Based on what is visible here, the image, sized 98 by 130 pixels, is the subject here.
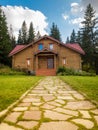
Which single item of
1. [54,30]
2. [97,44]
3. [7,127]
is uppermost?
[54,30]

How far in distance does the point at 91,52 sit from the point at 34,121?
42762 mm

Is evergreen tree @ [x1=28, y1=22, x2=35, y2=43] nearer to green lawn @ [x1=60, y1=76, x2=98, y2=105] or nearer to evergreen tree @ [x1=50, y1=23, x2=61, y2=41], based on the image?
evergreen tree @ [x1=50, y1=23, x2=61, y2=41]

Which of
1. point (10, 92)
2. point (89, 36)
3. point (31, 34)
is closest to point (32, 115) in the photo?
point (10, 92)

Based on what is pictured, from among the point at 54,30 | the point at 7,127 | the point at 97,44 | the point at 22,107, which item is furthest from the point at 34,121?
the point at 54,30

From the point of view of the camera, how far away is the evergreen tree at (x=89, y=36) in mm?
45844

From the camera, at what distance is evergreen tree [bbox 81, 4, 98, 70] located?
4584 centimetres

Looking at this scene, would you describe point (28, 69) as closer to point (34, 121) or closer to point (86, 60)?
point (86, 60)

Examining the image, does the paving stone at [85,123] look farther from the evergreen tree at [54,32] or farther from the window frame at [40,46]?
the evergreen tree at [54,32]

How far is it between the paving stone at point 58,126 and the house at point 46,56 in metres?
28.5

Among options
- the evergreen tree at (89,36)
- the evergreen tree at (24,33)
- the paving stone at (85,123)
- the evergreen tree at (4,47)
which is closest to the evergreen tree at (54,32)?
the evergreen tree at (24,33)

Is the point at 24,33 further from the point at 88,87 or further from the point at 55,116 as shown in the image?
the point at 55,116

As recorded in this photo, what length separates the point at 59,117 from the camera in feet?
14.3

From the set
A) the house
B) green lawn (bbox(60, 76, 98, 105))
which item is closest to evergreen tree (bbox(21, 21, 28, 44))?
the house

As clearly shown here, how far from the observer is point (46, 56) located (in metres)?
34.3
